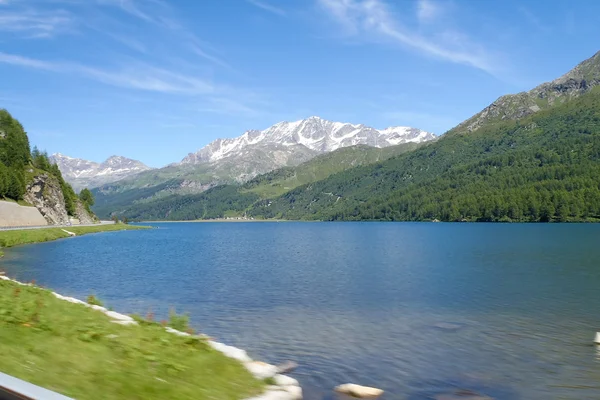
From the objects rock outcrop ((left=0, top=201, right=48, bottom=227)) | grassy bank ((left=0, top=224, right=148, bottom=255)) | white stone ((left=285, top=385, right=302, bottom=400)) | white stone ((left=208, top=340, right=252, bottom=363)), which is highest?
rock outcrop ((left=0, top=201, right=48, bottom=227))

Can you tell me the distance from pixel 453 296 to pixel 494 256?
42022 millimetres

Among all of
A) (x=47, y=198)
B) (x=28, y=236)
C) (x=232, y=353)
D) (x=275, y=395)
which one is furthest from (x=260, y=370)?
(x=47, y=198)

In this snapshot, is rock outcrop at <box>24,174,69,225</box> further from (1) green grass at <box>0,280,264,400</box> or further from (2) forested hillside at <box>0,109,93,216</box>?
(1) green grass at <box>0,280,264,400</box>

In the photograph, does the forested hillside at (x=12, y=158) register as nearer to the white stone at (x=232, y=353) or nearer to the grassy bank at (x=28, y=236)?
the grassy bank at (x=28, y=236)

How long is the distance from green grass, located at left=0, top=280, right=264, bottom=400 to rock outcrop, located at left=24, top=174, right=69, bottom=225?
151591 millimetres

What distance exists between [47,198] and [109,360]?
16882 cm

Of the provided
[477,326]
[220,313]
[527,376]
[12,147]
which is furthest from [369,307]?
[12,147]

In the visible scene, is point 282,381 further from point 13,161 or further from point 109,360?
point 13,161

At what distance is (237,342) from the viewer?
25.6 m

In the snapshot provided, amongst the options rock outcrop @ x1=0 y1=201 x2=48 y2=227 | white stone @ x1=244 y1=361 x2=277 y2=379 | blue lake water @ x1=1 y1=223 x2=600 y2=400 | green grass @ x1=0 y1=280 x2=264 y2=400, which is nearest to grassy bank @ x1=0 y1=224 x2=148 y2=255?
rock outcrop @ x1=0 y1=201 x2=48 y2=227

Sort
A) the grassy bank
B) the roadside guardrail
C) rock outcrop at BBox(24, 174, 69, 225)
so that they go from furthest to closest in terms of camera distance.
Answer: rock outcrop at BBox(24, 174, 69, 225) → the grassy bank → the roadside guardrail

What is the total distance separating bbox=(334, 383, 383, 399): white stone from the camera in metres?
17.7

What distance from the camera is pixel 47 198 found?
6368 inches

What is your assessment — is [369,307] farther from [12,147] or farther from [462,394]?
[12,147]
